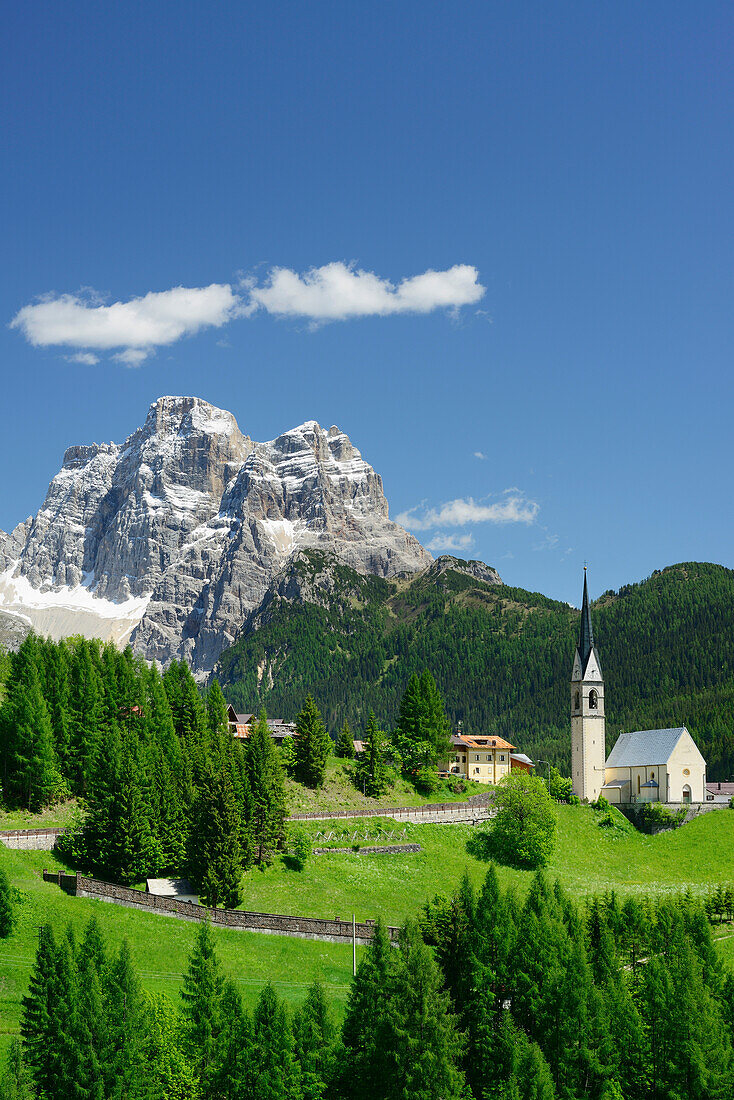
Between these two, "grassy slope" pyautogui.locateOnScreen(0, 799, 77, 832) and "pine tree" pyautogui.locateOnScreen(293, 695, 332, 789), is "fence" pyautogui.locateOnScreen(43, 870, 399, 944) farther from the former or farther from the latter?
"pine tree" pyautogui.locateOnScreen(293, 695, 332, 789)

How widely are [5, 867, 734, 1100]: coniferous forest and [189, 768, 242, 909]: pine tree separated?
18.2m

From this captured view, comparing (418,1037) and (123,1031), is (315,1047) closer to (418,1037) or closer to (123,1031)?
(418,1037)

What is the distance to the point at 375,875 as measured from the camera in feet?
283

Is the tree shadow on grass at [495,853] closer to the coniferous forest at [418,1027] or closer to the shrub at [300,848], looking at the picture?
the shrub at [300,848]

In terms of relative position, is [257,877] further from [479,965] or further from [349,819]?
[479,965]

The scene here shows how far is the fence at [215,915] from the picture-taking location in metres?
68.6

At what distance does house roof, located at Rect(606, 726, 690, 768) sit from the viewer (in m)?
123

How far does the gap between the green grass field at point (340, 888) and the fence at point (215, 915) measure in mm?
867

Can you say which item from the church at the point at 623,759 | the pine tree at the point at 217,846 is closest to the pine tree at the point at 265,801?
the pine tree at the point at 217,846

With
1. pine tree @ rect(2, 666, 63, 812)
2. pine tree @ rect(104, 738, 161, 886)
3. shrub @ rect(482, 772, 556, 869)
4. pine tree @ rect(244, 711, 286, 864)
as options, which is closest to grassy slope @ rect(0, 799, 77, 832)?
pine tree @ rect(2, 666, 63, 812)

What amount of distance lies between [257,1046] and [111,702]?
56.7 m

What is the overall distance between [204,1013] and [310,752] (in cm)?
5427

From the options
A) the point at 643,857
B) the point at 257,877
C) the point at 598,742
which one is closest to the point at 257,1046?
the point at 257,877

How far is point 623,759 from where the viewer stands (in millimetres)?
128375
